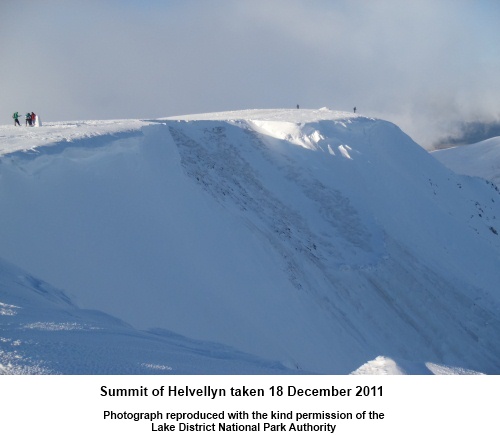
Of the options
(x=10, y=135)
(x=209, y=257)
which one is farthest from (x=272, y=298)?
(x=10, y=135)

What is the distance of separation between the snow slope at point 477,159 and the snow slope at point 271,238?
29.9 metres

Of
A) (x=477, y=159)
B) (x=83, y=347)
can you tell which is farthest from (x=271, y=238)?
(x=477, y=159)

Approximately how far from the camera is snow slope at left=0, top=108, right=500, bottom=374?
54.9 ft

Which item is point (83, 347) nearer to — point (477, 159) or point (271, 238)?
point (271, 238)

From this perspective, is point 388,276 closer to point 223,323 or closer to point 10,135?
point 223,323

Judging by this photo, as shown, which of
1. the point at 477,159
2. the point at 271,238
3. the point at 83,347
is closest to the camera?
the point at 83,347

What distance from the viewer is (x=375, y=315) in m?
23.6

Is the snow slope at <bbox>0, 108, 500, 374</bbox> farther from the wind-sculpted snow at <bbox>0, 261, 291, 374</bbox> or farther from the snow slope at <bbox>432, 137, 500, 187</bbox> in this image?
the snow slope at <bbox>432, 137, 500, 187</bbox>

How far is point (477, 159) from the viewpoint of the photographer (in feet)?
230

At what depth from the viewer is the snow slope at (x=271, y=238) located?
54.9 ft

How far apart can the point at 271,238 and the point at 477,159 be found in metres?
52.9

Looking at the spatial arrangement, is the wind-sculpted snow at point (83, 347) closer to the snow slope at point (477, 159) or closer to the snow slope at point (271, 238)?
the snow slope at point (271, 238)

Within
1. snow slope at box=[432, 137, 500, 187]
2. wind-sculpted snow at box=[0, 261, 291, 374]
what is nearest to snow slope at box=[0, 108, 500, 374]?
wind-sculpted snow at box=[0, 261, 291, 374]

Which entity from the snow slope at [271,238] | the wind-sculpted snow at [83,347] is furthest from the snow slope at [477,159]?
the wind-sculpted snow at [83,347]
